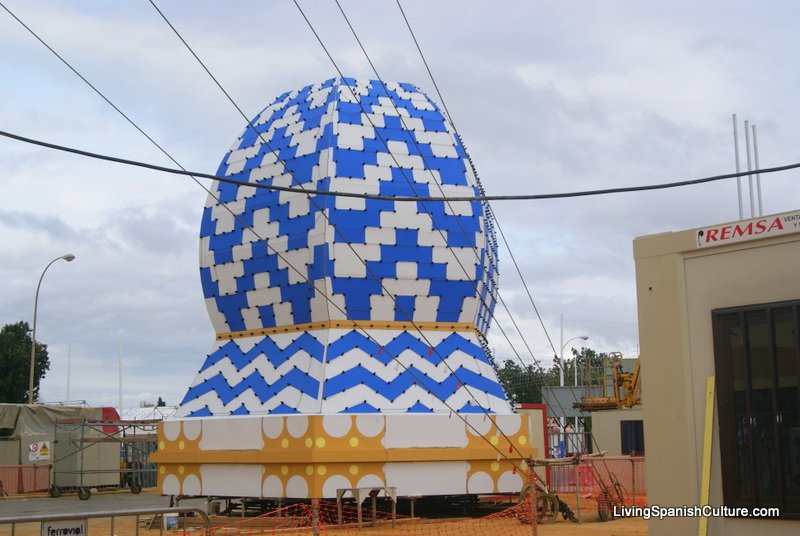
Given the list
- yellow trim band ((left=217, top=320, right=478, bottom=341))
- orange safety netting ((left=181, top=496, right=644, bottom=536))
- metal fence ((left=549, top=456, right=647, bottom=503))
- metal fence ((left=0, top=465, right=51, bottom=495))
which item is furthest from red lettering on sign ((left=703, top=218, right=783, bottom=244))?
metal fence ((left=0, top=465, right=51, bottom=495))

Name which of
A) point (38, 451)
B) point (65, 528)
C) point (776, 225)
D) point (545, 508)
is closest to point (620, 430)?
point (545, 508)

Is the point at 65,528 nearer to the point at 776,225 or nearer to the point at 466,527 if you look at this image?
the point at 776,225

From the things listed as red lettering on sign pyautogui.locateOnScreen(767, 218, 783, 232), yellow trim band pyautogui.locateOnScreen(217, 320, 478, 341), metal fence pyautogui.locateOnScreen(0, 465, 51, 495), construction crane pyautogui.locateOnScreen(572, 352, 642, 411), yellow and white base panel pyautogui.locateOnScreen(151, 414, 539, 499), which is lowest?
metal fence pyautogui.locateOnScreen(0, 465, 51, 495)

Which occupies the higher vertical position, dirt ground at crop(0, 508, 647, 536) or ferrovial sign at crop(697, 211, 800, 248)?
ferrovial sign at crop(697, 211, 800, 248)

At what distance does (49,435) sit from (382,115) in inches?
831

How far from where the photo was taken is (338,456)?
1938cm

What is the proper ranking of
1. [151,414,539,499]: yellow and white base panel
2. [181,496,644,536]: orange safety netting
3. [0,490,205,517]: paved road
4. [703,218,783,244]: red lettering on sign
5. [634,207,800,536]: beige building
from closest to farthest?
[634,207,800,536]: beige building, [703,218,783,244]: red lettering on sign, [181,496,644,536]: orange safety netting, [151,414,539,499]: yellow and white base panel, [0,490,205,517]: paved road

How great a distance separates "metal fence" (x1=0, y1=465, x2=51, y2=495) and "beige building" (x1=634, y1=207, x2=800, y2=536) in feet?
85.1

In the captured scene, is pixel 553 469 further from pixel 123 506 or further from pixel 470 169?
pixel 123 506

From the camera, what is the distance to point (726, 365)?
13.2 metres

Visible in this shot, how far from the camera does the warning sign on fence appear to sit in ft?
117

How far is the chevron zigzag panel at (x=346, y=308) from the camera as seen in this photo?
20.2 m

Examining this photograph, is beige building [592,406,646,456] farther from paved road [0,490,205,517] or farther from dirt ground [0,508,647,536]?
paved road [0,490,205,517]

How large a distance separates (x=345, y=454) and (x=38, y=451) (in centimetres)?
2043
